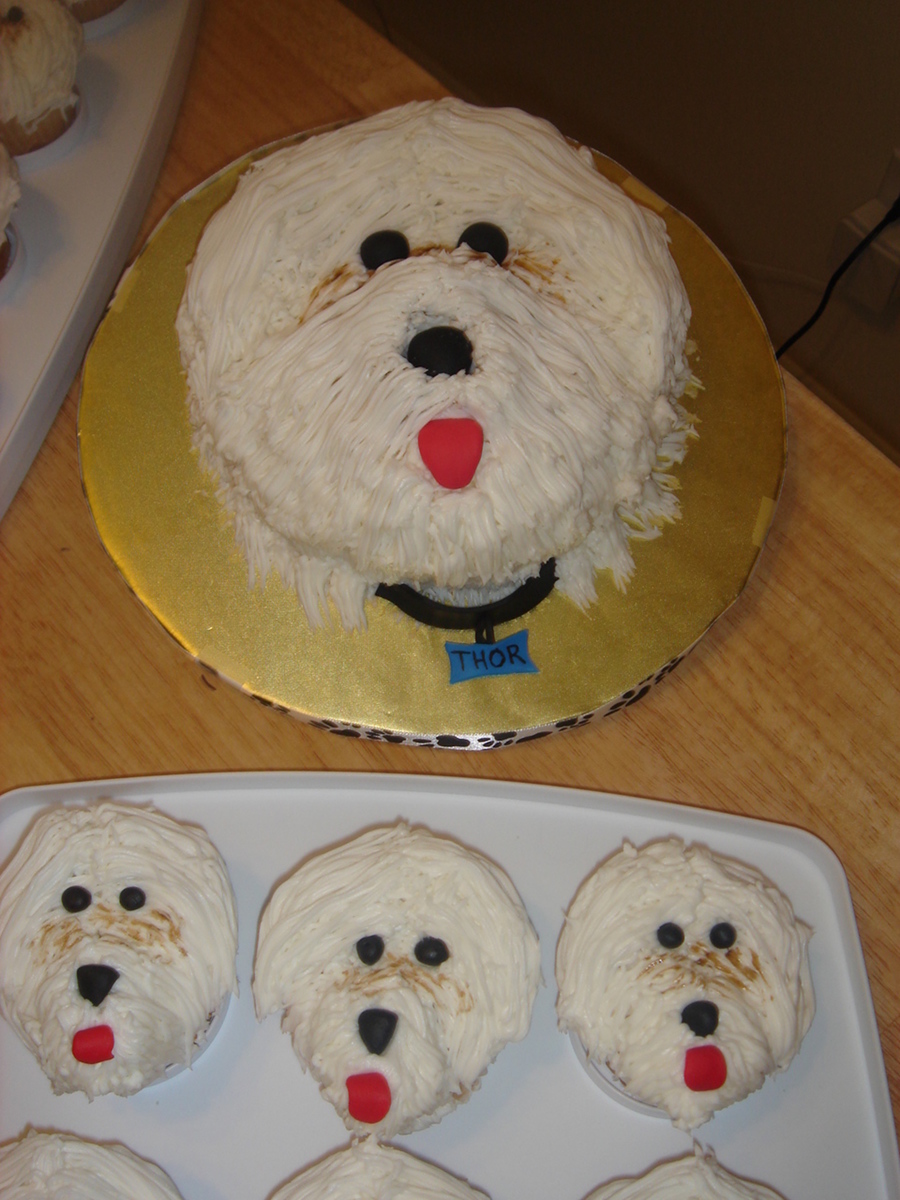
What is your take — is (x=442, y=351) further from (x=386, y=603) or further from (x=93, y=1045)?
(x=93, y=1045)

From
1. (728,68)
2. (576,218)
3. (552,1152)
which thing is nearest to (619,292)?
(576,218)

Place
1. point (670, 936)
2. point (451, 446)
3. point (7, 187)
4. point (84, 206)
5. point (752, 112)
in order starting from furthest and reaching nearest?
1. point (752, 112)
2. point (84, 206)
3. point (7, 187)
4. point (670, 936)
5. point (451, 446)

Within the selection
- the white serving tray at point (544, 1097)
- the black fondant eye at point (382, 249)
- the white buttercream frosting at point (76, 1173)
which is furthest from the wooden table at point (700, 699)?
the black fondant eye at point (382, 249)

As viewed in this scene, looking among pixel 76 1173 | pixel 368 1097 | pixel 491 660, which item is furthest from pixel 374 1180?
pixel 491 660

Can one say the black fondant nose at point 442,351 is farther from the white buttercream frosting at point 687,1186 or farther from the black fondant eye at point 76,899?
the white buttercream frosting at point 687,1186

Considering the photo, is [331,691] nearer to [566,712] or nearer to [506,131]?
[566,712]

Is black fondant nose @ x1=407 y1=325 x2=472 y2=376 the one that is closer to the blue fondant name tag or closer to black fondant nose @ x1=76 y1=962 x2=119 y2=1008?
the blue fondant name tag

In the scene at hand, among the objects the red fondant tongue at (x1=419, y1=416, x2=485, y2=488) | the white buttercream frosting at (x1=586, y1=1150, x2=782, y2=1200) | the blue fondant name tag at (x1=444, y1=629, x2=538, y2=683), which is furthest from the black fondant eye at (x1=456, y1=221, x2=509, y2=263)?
the white buttercream frosting at (x1=586, y1=1150, x2=782, y2=1200)
